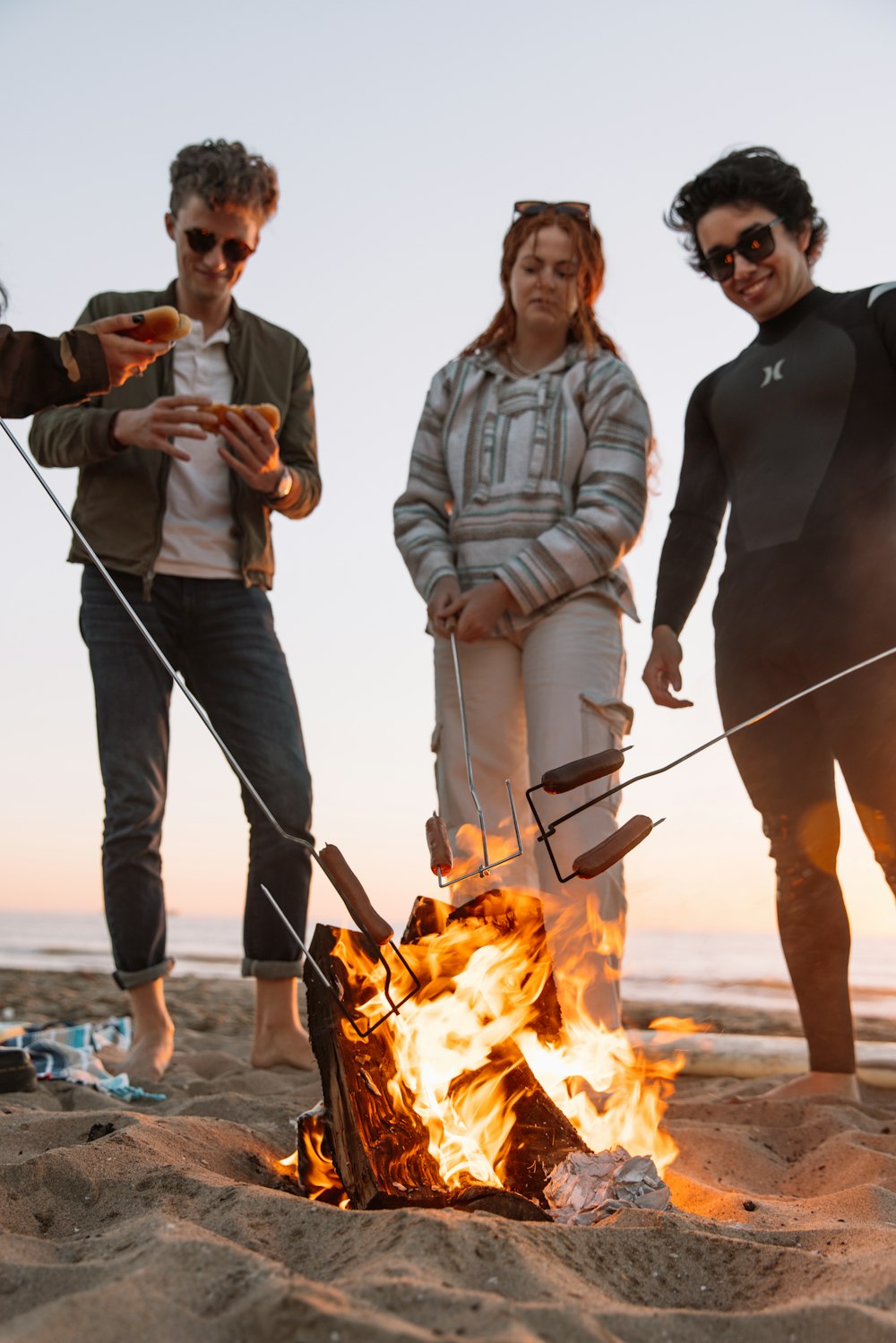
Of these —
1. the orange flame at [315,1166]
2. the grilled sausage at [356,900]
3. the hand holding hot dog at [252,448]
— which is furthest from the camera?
the hand holding hot dog at [252,448]

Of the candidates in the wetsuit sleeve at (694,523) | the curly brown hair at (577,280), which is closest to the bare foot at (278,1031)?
the wetsuit sleeve at (694,523)

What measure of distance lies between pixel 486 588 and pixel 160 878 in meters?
1.26

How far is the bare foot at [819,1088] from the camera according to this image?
2918 millimetres

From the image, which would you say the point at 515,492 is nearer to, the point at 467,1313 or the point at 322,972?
the point at 322,972

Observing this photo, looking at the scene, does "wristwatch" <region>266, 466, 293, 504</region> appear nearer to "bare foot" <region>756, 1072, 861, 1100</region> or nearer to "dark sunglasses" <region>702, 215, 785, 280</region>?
"dark sunglasses" <region>702, 215, 785, 280</region>

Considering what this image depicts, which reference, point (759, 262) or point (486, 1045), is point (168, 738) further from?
point (759, 262)

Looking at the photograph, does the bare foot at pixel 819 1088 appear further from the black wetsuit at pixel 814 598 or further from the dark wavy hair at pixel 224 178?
the dark wavy hair at pixel 224 178

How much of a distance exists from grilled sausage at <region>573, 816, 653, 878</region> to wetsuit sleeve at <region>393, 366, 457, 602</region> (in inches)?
56.5

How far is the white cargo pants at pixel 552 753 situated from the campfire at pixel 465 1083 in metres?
0.25

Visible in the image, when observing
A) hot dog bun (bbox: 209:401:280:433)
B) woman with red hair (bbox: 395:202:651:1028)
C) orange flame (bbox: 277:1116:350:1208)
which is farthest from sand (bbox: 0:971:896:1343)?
hot dog bun (bbox: 209:401:280:433)

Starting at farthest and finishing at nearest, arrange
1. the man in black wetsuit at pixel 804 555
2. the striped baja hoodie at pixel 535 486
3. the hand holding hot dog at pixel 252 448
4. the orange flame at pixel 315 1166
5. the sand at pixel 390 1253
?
the hand holding hot dog at pixel 252 448
the striped baja hoodie at pixel 535 486
the man in black wetsuit at pixel 804 555
the orange flame at pixel 315 1166
the sand at pixel 390 1253

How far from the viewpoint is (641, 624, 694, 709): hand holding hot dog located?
306 cm

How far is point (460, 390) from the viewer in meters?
3.41

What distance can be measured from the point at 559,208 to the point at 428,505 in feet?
A: 3.10
